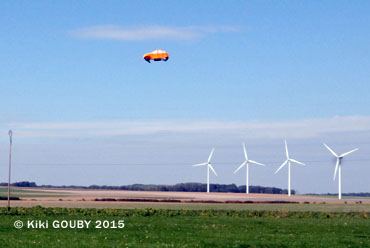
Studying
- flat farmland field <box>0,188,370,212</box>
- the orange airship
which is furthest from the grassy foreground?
flat farmland field <box>0,188,370,212</box>

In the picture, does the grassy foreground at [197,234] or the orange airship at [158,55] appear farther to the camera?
the orange airship at [158,55]

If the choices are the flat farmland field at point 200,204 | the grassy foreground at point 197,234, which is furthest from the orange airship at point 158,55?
the grassy foreground at point 197,234

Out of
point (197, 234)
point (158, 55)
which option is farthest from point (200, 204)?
point (197, 234)

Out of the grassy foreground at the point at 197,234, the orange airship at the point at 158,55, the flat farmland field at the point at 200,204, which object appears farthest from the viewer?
the flat farmland field at the point at 200,204

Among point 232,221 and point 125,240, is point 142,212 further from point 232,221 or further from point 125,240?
point 125,240

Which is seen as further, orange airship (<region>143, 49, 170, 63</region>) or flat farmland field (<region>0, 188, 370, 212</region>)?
flat farmland field (<region>0, 188, 370, 212</region>)

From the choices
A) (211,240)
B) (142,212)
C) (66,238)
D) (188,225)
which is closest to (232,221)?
(188,225)

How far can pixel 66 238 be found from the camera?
48.3 metres

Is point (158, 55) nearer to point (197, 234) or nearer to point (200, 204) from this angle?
point (197, 234)

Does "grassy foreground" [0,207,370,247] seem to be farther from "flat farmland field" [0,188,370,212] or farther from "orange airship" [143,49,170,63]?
"flat farmland field" [0,188,370,212]

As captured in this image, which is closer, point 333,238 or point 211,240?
point 211,240

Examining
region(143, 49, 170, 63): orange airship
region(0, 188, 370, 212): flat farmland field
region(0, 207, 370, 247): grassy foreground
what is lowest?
region(0, 207, 370, 247): grassy foreground

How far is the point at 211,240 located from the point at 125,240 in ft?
19.9

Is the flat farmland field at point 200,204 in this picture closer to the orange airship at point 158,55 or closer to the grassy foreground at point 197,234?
the orange airship at point 158,55
